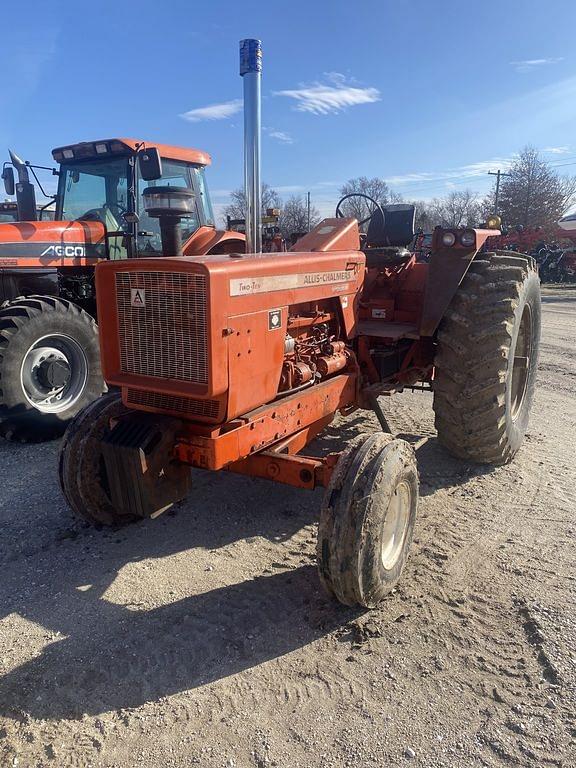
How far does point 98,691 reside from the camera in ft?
8.01

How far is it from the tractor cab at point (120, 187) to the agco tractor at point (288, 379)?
2.02m

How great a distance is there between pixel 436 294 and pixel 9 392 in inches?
154

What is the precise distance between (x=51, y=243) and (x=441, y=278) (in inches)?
159

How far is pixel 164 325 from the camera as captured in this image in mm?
2953

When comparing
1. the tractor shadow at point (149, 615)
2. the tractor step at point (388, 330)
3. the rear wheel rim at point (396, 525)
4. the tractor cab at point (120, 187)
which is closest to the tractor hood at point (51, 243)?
the tractor cab at point (120, 187)

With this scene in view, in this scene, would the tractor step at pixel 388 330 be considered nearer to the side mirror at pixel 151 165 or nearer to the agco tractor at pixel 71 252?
the agco tractor at pixel 71 252

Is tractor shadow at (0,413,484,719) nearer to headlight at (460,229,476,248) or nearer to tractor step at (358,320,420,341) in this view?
tractor step at (358,320,420,341)

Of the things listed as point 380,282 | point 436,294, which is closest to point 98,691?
point 436,294

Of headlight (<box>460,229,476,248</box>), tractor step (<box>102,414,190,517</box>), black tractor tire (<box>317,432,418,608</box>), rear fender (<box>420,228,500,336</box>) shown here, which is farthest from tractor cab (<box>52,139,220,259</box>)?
black tractor tire (<box>317,432,418,608</box>)

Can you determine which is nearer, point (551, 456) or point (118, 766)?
point (118, 766)

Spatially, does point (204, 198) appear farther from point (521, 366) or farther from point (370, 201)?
point (521, 366)

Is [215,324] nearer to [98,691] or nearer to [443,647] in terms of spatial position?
[98,691]

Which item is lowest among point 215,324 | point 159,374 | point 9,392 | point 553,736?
point 553,736

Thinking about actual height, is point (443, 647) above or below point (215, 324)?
below
